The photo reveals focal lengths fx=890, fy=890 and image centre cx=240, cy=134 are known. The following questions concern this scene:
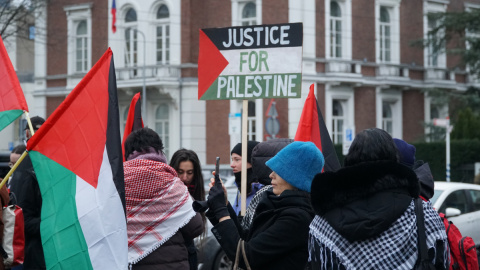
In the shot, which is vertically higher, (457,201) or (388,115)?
(388,115)

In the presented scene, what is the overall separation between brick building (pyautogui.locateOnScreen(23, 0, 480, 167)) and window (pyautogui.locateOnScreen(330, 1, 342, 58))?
2.2 inches

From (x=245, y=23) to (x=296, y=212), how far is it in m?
32.2

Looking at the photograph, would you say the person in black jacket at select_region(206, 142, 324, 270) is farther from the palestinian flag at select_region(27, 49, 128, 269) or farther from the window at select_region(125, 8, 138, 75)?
the window at select_region(125, 8, 138, 75)

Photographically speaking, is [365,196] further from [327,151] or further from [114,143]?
[327,151]

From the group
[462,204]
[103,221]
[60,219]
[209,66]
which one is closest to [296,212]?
[103,221]

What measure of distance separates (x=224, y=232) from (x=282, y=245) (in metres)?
0.36

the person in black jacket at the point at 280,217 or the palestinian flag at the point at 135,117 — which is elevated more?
the palestinian flag at the point at 135,117

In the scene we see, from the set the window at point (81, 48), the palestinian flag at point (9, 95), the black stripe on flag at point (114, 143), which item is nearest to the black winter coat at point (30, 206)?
the palestinian flag at point (9, 95)

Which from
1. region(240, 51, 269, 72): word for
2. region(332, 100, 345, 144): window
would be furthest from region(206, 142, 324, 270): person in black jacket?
region(332, 100, 345, 144): window

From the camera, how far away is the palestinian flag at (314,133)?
787 centimetres

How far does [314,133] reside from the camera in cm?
794

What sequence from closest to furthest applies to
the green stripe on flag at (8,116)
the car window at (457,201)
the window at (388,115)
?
1. the green stripe on flag at (8,116)
2. the car window at (457,201)
3. the window at (388,115)

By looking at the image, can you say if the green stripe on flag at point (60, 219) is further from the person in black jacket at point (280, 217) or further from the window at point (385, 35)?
the window at point (385, 35)

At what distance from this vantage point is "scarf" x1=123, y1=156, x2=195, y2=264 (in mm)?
5762
